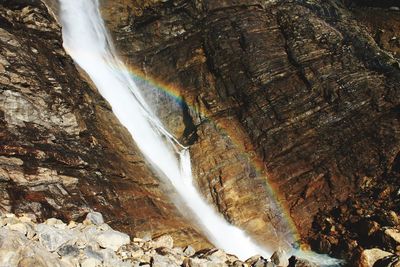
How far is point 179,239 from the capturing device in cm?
1475

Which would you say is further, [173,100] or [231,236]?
[173,100]

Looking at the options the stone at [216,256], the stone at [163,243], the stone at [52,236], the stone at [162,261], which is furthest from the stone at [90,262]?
the stone at [216,256]

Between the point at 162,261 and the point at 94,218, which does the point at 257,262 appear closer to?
the point at 162,261

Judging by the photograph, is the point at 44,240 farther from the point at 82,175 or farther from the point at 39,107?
the point at 39,107

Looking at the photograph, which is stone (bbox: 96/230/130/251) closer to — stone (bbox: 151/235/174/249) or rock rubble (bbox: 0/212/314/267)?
rock rubble (bbox: 0/212/314/267)

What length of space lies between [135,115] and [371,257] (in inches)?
505

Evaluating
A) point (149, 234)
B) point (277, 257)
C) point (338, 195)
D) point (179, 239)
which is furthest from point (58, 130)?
point (338, 195)

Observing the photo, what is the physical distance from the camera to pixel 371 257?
1415 centimetres

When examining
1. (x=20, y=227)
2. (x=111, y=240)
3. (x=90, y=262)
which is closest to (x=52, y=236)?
(x=20, y=227)

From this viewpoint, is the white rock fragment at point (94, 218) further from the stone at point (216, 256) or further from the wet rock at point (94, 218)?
the stone at point (216, 256)

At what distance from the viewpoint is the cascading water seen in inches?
720

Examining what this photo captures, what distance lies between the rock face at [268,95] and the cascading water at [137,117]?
27.4 inches

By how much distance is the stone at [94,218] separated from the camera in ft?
38.6

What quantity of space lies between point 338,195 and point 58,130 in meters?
12.6
